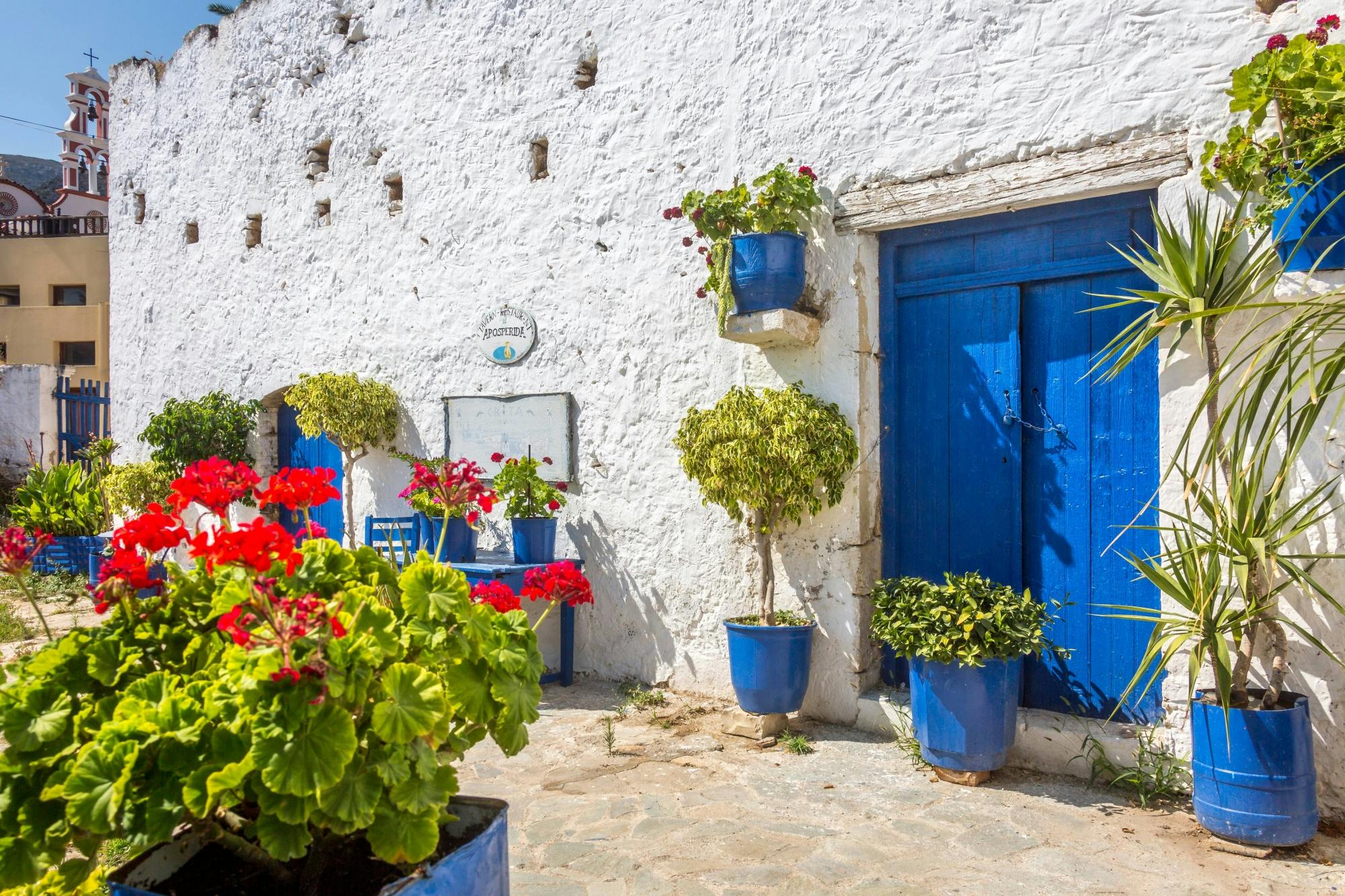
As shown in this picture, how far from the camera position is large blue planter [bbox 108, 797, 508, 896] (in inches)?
69.5

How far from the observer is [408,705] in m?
1.74

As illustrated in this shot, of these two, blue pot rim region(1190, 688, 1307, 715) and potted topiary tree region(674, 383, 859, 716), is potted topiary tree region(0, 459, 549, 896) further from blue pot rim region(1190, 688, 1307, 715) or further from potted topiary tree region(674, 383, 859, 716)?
blue pot rim region(1190, 688, 1307, 715)

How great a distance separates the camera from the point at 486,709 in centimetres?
201

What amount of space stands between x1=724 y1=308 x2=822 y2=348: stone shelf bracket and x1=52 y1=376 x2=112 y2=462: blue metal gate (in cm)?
929

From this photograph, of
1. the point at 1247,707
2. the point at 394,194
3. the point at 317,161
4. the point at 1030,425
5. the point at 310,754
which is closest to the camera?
the point at 310,754

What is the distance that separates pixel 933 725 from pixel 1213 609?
1.15 metres

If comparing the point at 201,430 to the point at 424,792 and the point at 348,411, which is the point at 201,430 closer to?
the point at 348,411

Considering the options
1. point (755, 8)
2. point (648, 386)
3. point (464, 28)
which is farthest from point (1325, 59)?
point (464, 28)

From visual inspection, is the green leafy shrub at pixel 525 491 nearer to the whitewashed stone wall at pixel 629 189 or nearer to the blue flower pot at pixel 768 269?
the whitewashed stone wall at pixel 629 189

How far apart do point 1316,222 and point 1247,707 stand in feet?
5.60

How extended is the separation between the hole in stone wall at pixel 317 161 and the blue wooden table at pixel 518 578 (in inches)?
141

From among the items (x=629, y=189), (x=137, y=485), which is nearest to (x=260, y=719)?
(x=629, y=189)

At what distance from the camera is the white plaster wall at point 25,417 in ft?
39.4

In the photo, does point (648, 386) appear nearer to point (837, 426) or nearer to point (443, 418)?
point (837, 426)
